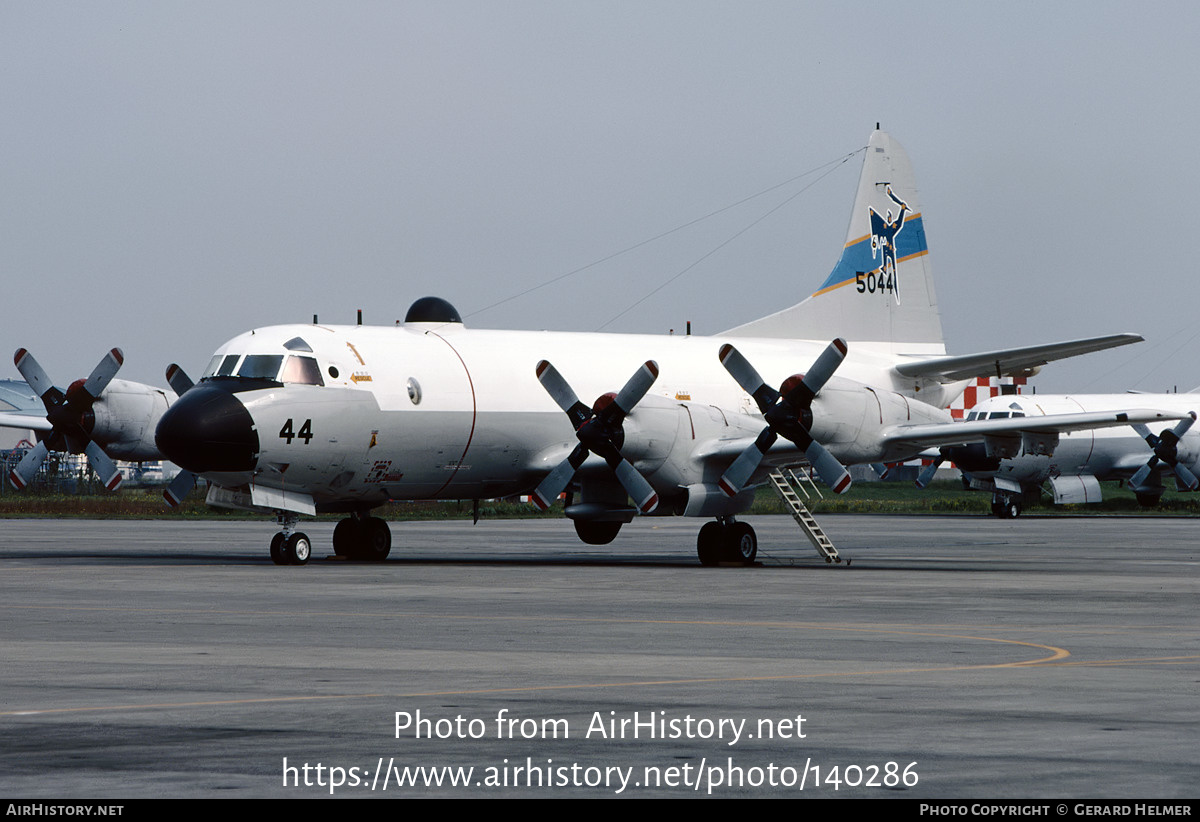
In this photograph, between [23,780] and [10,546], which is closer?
[23,780]

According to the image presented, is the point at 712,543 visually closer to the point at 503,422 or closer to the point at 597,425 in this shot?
the point at 597,425

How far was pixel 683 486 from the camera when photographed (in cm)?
3167

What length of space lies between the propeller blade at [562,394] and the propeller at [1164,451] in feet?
153

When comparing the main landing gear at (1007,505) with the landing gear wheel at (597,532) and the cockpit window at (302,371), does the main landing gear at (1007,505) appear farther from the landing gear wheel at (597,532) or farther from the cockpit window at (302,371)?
the cockpit window at (302,371)

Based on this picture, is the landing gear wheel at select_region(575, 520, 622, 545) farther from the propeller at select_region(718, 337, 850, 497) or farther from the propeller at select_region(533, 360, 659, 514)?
the propeller at select_region(718, 337, 850, 497)

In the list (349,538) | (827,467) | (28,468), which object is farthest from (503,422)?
(28,468)

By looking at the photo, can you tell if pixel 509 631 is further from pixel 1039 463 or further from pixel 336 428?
pixel 1039 463

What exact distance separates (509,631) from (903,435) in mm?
16500

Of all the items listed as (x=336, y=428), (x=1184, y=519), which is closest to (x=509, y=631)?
(x=336, y=428)

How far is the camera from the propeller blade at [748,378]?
3045 centimetres

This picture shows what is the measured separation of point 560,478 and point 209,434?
7.06 metres

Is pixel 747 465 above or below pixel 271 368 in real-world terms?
below

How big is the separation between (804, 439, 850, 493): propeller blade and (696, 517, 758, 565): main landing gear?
239cm

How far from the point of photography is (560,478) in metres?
30.6
